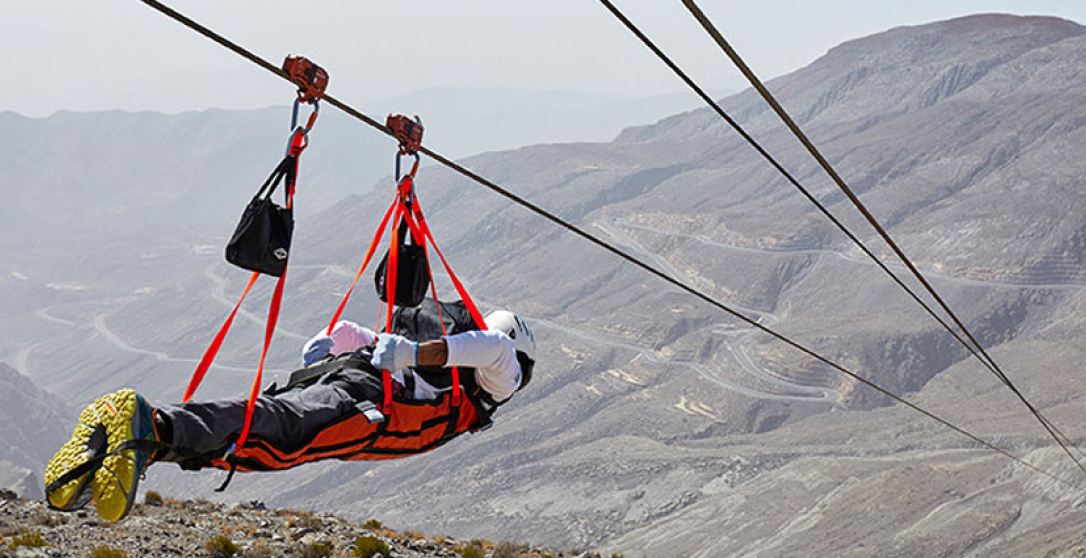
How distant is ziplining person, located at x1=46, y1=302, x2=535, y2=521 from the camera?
14.6ft

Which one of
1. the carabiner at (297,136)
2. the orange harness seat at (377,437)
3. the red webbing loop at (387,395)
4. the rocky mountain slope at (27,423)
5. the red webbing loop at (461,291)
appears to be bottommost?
the rocky mountain slope at (27,423)

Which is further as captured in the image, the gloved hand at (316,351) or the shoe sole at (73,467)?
the gloved hand at (316,351)

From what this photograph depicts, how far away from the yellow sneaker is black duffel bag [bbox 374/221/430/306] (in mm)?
1782

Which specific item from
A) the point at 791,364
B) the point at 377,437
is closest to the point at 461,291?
the point at 377,437

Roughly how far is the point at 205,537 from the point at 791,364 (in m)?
93.4

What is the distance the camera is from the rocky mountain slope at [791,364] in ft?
197

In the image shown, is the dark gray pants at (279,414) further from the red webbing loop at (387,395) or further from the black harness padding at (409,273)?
the black harness padding at (409,273)

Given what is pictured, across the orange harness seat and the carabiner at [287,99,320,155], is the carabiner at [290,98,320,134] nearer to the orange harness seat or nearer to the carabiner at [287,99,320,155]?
the carabiner at [287,99,320,155]

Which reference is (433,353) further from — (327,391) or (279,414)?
(279,414)

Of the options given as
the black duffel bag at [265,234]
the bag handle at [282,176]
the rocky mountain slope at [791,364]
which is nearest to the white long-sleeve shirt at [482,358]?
the black duffel bag at [265,234]

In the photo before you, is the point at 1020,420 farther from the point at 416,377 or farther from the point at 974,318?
the point at 416,377

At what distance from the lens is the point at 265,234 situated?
4969mm

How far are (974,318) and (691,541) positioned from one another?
51.6 meters

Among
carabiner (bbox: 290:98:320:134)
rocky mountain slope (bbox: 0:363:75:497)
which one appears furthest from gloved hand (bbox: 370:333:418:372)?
rocky mountain slope (bbox: 0:363:75:497)
